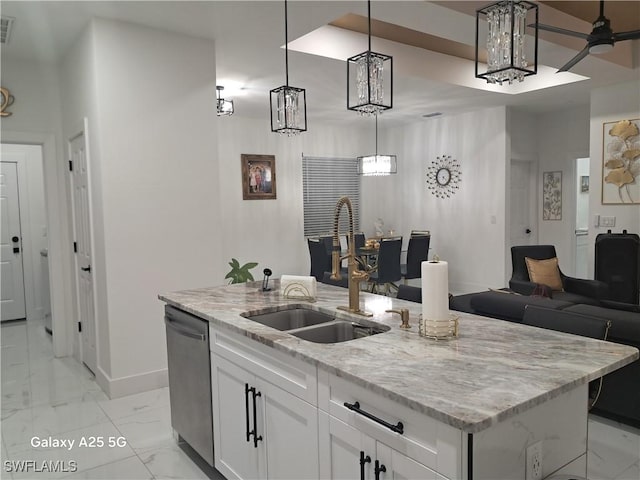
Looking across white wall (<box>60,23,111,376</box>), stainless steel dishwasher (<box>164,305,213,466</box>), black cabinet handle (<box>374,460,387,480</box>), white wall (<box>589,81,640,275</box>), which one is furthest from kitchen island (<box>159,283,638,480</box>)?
white wall (<box>589,81,640,275</box>)

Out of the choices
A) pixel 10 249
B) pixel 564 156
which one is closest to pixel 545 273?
pixel 564 156

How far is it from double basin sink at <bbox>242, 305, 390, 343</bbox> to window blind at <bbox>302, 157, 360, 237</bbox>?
5.65 metres

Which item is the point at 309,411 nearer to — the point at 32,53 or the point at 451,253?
the point at 32,53

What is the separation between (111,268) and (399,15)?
2852mm

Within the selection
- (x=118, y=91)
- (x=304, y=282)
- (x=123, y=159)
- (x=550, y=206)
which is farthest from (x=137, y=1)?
(x=550, y=206)

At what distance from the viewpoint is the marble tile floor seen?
268 cm

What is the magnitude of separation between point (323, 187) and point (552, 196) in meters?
3.80

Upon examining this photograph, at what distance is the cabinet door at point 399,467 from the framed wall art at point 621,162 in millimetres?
5566

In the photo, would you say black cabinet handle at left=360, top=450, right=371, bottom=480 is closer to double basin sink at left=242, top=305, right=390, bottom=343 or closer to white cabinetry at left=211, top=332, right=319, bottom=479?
Result: white cabinetry at left=211, top=332, right=319, bottom=479

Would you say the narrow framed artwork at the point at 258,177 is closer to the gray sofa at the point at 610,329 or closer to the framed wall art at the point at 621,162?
the framed wall art at the point at 621,162

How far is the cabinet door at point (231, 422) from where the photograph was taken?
221cm

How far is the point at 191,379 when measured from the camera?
2.71 meters

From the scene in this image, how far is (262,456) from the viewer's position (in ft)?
6.98

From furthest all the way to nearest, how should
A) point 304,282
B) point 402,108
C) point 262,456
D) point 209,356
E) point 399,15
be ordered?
point 402,108 < point 399,15 < point 304,282 < point 209,356 < point 262,456
